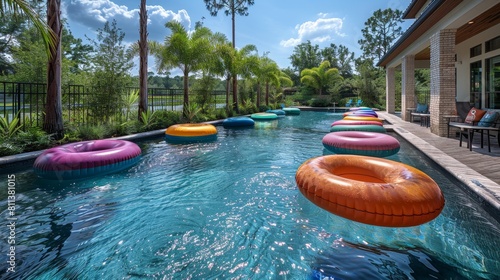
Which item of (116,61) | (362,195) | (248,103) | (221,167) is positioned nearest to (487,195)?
(362,195)

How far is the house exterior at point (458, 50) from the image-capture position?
6.70 m

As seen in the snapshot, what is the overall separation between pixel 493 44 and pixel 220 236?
1119 centimetres

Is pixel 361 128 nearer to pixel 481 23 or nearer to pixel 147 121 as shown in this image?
pixel 481 23

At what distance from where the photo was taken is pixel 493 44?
880 cm

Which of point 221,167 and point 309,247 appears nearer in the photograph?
point 309,247

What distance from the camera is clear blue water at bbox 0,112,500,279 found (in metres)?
2.50

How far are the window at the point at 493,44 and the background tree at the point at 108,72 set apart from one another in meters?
12.6

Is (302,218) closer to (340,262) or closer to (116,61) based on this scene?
(340,262)

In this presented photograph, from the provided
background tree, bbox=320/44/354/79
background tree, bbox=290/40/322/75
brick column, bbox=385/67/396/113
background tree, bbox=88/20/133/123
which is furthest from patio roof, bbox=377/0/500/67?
background tree, bbox=320/44/354/79

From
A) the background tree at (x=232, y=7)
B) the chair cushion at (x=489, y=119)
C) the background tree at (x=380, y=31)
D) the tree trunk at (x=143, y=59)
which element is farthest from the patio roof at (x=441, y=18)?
the background tree at (x=380, y=31)

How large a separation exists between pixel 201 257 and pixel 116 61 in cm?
868

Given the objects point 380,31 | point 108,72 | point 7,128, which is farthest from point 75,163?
point 380,31

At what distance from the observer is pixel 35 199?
4184 mm

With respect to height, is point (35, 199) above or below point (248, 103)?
below
